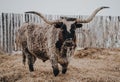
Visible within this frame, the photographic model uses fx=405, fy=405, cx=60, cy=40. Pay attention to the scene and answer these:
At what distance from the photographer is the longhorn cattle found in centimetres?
725

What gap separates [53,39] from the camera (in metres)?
7.57

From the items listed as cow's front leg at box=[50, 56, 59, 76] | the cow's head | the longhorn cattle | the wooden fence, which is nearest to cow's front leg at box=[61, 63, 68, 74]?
the longhorn cattle

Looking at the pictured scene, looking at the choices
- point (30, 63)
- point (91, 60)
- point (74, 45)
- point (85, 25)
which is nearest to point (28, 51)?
point (30, 63)

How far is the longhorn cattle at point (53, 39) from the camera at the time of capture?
7246 millimetres

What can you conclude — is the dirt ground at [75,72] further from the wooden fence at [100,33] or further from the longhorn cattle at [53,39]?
the wooden fence at [100,33]

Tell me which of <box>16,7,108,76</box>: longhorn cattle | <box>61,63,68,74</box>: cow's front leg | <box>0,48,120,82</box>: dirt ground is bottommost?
<box>0,48,120,82</box>: dirt ground

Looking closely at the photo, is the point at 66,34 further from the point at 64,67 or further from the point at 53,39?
the point at 64,67

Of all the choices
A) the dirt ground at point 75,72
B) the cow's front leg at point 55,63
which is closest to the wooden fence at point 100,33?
the dirt ground at point 75,72

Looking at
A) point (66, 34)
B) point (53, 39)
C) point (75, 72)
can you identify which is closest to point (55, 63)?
point (53, 39)

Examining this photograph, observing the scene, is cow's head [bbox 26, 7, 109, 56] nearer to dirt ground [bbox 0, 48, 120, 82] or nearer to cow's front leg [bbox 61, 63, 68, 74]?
cow's front leg [bbox 61, 63, 68, 74]

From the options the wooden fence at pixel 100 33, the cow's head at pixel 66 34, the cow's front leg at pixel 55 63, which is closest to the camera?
the cow's head at pixel 66 34

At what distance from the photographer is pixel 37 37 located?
7996mm

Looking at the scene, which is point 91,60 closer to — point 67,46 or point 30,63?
point 30,63

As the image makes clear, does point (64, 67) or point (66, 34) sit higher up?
point (66, 34)
